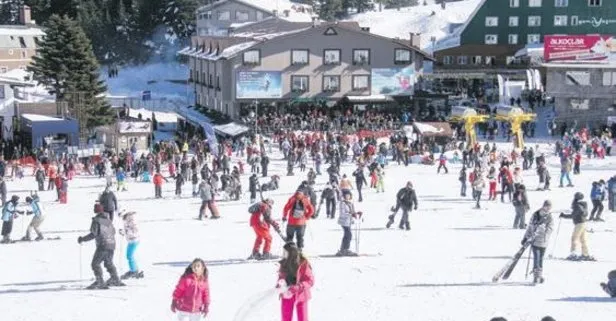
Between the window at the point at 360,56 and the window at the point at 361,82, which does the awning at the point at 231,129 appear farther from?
the window at the point at 360,56

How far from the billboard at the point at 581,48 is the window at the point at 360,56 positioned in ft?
37.0

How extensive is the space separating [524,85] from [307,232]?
41031mm

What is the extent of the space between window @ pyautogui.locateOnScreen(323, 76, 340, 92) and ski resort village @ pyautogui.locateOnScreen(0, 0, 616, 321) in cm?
9

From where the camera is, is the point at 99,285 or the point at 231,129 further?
the point at 231,129

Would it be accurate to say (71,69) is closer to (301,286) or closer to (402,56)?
(402,56)

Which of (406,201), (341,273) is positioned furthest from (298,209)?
(406,201)

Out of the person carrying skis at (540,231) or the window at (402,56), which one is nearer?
the person carrying skis at (540,231)

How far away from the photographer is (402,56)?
55.7 meters

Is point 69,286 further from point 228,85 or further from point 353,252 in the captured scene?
point 228,85

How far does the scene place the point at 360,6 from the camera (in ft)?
343

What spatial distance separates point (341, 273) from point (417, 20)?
3367 inches

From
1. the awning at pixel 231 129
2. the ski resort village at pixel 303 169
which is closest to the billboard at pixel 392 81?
the ski resort village at pixel 303 169

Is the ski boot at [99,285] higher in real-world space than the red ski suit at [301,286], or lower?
lower

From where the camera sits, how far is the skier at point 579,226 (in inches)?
602
